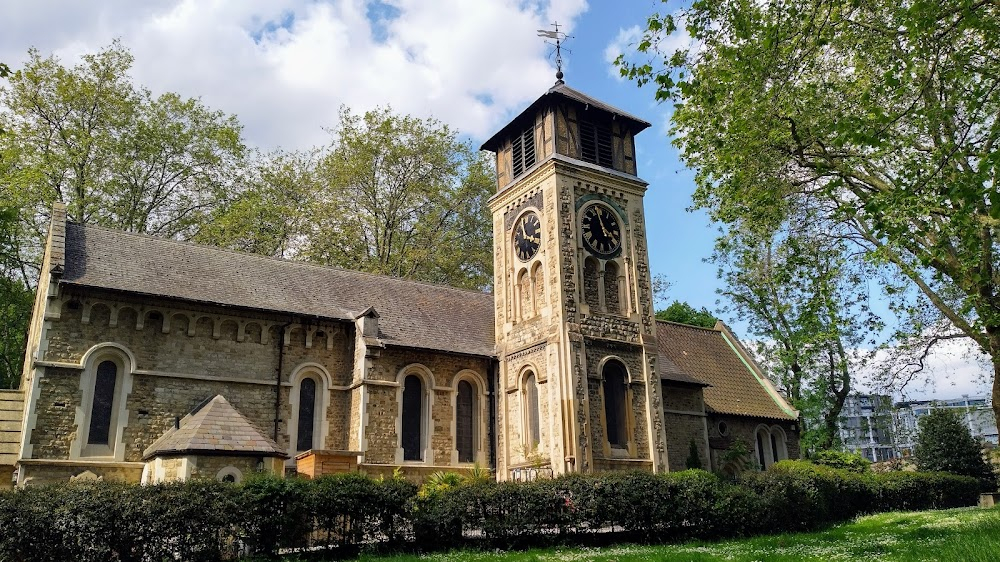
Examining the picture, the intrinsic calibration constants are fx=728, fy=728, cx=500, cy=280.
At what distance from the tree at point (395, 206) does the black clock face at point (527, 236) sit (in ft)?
36.3

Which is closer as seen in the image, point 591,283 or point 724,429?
point 591,283

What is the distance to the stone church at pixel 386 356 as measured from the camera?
18156mm

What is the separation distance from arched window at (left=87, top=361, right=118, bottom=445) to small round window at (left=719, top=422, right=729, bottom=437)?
20.9 meters

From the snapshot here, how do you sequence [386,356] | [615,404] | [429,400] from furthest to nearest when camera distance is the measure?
[429,400]
[615,404]
[386,356]

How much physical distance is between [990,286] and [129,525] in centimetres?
1732

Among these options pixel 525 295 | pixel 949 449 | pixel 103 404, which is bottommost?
pixel 949 449

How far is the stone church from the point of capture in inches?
715

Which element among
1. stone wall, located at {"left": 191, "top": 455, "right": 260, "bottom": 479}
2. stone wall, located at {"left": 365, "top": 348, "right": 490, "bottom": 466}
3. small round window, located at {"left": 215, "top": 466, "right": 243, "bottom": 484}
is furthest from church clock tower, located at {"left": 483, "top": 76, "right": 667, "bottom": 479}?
small round window, located at {"left": 215, "top": 466, "right": 243, "bottom": 484}

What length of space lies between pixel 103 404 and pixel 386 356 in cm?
762

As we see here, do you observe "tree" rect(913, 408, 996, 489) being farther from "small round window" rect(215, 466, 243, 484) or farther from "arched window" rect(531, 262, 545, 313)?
"small round window" rect(215, 466, 243, 484)

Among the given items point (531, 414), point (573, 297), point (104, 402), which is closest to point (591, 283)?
point (573, 297)

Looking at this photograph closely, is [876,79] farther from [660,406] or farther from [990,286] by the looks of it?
[660,406]

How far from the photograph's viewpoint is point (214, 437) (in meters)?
17.2

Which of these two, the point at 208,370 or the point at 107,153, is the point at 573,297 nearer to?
the point at 208,370
